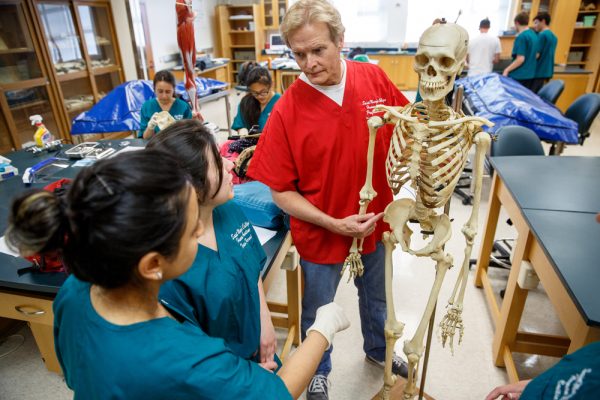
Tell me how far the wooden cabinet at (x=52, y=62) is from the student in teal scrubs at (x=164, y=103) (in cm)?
211

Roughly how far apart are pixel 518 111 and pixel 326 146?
3073 mm

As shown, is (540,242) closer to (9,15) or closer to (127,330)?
(127,330)

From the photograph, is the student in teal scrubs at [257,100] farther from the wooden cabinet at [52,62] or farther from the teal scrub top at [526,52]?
the teal scrub top at [526,52]

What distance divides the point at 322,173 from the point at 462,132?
1.62ft

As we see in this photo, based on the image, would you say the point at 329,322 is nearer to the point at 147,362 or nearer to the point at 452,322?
the point at 452,322

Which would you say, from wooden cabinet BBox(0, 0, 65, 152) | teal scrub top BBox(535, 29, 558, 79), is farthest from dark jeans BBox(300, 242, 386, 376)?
teal scrub top BBox(535, 29, 558, 79)

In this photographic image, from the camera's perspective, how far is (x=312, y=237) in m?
1.48

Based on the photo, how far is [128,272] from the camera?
64cm

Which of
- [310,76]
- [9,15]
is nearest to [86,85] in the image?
[9,15]

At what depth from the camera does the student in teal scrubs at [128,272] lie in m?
0.61

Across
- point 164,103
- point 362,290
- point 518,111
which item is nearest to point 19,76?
point 164,103

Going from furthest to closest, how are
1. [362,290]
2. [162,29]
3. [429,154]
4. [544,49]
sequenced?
[162,29]
[544,49]
[362,290]
[429,154]

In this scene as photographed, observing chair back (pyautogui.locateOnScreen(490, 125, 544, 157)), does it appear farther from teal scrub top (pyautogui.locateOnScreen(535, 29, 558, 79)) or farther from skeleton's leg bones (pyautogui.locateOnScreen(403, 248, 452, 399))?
teal scrub top (pyautogui.locateOnScreen(535, 29, 558, 79))

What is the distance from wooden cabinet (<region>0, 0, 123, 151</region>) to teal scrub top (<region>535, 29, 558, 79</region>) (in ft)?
19.6
